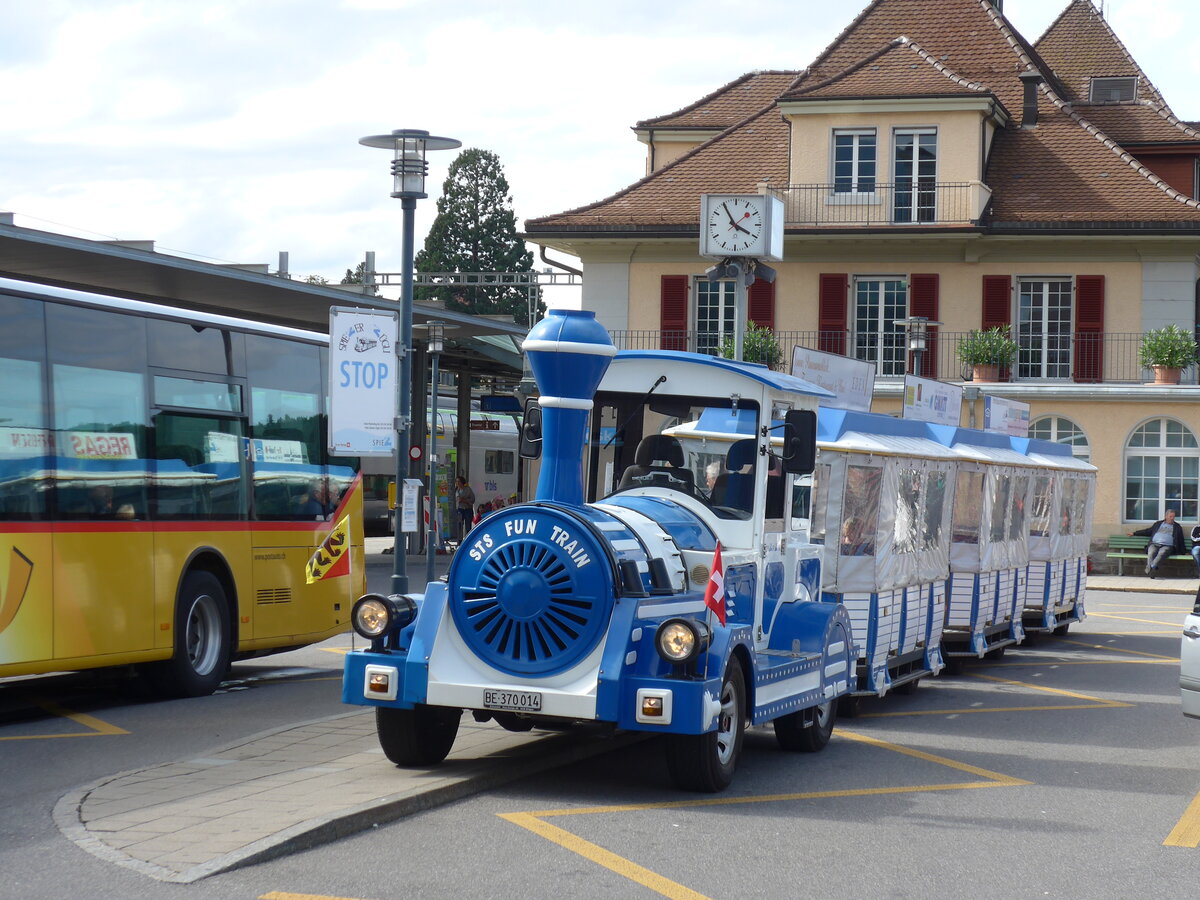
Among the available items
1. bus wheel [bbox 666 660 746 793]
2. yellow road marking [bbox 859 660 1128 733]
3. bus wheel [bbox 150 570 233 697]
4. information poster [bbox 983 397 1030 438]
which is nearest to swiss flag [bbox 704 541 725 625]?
bus wheel [bbox 666 660 746 793]

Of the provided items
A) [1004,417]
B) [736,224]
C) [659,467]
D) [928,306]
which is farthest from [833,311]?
[659,467]

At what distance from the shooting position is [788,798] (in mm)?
8891

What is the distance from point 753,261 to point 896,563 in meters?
7.44

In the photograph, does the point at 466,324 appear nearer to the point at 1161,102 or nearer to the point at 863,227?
the point at 863,227

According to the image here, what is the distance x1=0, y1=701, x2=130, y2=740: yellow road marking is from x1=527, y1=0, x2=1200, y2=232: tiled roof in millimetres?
28646

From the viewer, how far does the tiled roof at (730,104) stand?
47469mm

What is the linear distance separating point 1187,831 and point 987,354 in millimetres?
30650

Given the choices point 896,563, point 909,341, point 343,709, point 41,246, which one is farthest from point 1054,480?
point 909,341

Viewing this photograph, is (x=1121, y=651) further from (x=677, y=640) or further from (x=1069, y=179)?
(x=1069, y=179)

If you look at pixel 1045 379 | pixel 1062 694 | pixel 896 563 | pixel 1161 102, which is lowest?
pixel 1062 694

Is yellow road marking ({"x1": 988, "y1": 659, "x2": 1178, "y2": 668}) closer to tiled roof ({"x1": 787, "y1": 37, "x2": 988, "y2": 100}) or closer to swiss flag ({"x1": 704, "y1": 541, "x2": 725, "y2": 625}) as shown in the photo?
swiss flag ({"x1": 704, "y1": 541, "x2": 725, "y2": 625})

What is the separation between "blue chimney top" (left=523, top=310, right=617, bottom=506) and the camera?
9.10m

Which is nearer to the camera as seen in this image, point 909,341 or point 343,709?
point 343,709

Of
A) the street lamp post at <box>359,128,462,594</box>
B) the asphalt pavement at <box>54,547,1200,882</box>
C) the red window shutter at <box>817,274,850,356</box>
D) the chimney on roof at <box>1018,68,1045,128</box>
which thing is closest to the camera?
the asphalt pavement at <box>54,547,1200,882</box>
